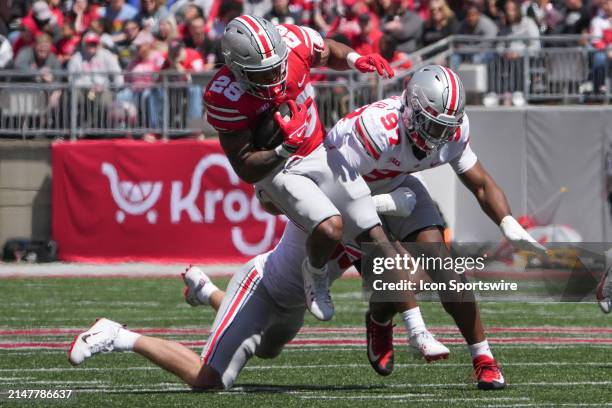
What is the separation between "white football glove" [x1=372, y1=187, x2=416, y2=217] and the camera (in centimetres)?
671

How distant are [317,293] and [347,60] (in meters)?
1.63

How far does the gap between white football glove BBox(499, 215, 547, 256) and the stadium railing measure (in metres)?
8.35

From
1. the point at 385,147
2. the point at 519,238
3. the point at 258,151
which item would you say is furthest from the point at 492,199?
the point at 258,151

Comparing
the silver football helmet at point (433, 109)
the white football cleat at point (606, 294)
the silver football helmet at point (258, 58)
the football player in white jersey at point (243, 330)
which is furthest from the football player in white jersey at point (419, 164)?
the white football cleat at point (606, 294)

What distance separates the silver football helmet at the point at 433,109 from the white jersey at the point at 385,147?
0.06m

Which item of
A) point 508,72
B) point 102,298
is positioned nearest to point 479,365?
point 102,298

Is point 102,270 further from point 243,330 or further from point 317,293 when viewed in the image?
point 317,293

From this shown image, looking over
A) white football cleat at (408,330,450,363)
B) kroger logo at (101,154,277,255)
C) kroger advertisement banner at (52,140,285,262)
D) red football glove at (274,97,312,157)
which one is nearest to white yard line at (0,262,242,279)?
kroger advertisement banner at (52,140,285,262)

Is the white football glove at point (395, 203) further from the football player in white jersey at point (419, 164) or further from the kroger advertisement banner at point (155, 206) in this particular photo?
the kroger advertisement banner at point (155, 206)

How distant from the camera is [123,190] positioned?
50.9ft

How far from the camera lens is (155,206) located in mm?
15453

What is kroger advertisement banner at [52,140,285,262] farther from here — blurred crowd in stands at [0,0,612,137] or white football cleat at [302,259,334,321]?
white football cleat at [302,259,334,321]

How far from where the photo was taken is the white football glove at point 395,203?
671 cm

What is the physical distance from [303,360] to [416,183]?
5.30ft
